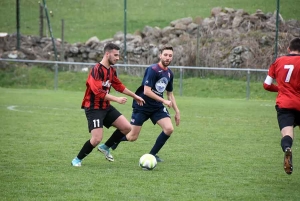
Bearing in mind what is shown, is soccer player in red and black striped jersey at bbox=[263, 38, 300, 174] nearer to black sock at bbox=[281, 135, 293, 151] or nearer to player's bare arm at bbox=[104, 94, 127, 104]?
black sock at bbox=[281, 135, 293, 151]

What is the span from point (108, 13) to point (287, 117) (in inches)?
1037

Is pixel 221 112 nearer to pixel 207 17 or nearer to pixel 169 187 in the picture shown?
pixel 169 187

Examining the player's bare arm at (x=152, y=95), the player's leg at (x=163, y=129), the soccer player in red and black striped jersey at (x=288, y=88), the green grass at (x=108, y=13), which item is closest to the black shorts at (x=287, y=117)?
the soccer player in red and black striped jersey at (x=288, y=88)

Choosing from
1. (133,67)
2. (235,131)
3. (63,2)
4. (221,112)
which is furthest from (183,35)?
(235,131)

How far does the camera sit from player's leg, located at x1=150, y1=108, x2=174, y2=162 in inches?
340

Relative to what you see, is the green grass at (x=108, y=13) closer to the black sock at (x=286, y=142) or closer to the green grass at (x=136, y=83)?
the green grass at (x=136, y=83)

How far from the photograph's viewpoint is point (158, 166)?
837 centimetres

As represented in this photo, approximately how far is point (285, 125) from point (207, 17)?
21.0m

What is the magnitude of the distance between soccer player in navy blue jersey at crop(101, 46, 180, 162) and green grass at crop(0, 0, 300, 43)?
15.7 meters

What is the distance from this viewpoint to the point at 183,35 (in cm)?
2642

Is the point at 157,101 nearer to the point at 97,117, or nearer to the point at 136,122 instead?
the point at 136,122

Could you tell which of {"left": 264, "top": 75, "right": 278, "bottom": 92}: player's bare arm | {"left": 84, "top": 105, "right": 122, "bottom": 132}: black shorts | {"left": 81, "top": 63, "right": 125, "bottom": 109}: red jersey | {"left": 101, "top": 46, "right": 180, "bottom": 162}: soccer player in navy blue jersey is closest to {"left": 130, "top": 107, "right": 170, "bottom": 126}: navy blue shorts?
{"left": 101, "top": 46, "right": 180, "bottom": 162}: soccer player in navy blue jersey

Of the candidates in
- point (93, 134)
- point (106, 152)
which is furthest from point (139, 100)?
point (106, 152)

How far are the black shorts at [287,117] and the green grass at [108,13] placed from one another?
16838mm
